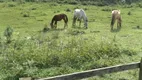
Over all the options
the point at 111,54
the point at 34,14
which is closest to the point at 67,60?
the point at 111,54

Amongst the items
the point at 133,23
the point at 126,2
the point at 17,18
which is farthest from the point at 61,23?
the point at 126,2

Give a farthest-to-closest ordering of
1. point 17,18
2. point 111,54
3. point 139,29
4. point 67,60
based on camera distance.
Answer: point 17,18 → point 139,29 → point 111,54 → point 67,60

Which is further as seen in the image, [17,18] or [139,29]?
[17,18]

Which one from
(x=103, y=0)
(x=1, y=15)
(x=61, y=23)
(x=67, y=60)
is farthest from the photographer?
(x=103, y=0)

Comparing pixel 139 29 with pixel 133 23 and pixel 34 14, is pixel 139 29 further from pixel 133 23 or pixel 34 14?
pixel 34 14

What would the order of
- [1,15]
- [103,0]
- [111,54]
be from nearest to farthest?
[111,54] < [1,15] < [103,0]

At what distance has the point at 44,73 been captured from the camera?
8.23 metres

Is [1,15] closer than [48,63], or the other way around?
[48,63]

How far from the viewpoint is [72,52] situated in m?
9.20

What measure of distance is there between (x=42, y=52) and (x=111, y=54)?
9.08 ft

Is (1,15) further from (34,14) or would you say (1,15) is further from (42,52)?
(42,52)

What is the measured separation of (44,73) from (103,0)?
35.3m

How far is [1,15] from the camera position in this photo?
2669cm

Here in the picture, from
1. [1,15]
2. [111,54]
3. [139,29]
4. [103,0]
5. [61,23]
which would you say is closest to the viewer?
[111,54]
